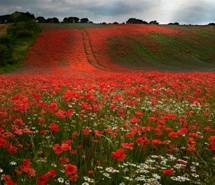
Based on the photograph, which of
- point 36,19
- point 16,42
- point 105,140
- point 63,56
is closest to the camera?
point 105,140

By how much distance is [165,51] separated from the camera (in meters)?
61.0

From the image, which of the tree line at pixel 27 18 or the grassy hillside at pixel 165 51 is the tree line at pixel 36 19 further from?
the grassy hillside at pixel 165 51

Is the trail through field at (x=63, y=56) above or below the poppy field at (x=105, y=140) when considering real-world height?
below

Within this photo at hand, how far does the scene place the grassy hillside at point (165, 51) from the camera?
53.3m

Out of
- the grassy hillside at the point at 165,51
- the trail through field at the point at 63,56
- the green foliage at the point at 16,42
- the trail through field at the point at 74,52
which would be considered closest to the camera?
the trail through field at the point at 63,56

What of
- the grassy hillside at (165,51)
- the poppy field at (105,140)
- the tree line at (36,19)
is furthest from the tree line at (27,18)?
the poppy field at (105,140)

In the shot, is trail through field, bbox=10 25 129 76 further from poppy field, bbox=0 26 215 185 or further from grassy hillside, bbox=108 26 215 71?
poppy field, bbox=0 26 215 185

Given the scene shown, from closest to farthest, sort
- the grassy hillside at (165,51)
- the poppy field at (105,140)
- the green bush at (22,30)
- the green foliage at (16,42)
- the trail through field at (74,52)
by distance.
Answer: the poppy field at (105,140) → the trail through field at (74,52) → the green foliage at (16,42) → the grassy hillside at (165,51) → the green bush at (22,30)

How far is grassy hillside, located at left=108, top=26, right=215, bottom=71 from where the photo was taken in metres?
53.3

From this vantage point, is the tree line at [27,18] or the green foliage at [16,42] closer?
the green foliage at [16,42]

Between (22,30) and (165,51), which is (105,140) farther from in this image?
(22,30)

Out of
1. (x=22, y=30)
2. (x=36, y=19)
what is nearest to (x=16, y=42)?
(x=22, y=30)

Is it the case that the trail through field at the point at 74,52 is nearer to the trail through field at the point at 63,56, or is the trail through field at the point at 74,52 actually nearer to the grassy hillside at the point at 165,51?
the trail through field at the point at 63,56

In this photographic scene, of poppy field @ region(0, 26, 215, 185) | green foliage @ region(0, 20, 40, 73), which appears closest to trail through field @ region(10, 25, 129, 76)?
green foliage @ region(0, 20, 40, 73)
